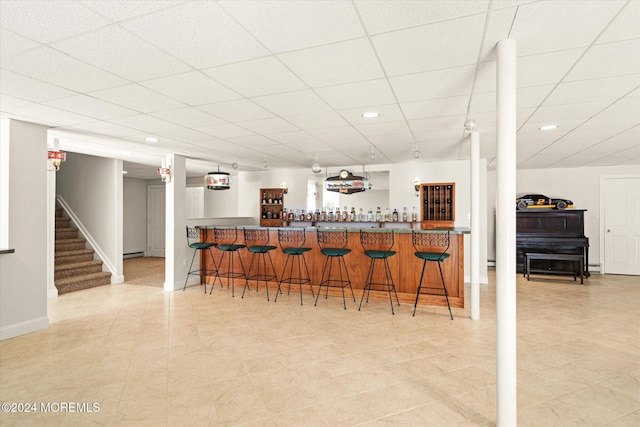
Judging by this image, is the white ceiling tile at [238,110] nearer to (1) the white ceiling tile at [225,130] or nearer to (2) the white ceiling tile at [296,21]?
(1) the white ceiling tile at [225,130]

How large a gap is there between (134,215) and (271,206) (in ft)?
15.1

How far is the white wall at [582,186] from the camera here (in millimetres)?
7732

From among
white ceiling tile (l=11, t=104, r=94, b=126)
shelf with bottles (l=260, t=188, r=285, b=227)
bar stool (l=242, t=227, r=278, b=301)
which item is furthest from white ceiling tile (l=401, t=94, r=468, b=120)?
shelf with bottles (l=260, t=188, r=285, b=227)

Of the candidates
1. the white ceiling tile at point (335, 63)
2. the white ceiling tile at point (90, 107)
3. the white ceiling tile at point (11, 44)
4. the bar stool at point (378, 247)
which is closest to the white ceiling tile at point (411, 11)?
the white ceiling tile at point (335, 63)

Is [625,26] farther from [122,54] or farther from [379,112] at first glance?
[122,54]

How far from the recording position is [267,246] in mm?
5727

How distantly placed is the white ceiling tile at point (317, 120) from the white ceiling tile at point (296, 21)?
1572mm

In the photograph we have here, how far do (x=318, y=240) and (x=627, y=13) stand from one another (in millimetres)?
4572

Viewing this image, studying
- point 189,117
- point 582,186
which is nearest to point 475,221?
point 189,117

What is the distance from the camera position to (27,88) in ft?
9.53

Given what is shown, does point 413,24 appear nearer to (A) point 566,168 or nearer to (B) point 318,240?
(B) point 318,240

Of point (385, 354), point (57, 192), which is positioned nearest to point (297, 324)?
point (385, 354)

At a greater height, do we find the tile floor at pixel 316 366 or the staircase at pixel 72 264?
the staircase at pixel 72 264

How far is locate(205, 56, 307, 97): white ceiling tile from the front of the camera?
97.3 inches
